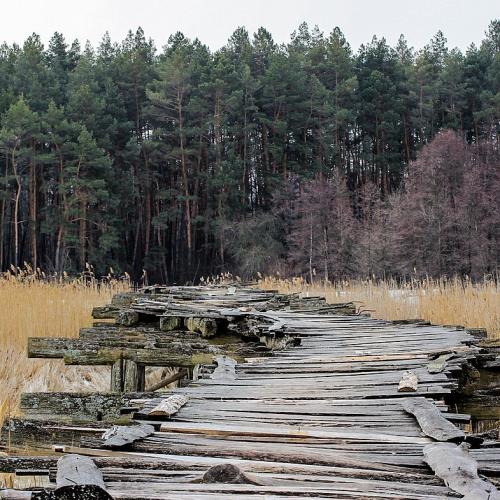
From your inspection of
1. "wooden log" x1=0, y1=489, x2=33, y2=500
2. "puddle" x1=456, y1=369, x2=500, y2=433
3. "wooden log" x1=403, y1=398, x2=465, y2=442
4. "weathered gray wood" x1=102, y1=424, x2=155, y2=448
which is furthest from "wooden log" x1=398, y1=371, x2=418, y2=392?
"wooden log" x1=0, y1=489, x2=33, y2=500

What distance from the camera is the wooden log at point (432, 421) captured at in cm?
258

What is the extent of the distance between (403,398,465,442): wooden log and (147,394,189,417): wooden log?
1.05 m

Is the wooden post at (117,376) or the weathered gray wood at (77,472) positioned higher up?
the weathered gray wood at (77,472)

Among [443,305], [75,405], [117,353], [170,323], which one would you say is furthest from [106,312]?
[75,405]

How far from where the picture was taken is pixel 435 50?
43750mm

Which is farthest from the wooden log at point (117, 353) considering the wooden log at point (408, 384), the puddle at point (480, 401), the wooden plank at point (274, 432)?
the wooden plank at point (274, 432)

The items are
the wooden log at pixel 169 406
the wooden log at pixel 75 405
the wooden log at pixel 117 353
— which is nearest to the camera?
the wooden log at pixel 169 406

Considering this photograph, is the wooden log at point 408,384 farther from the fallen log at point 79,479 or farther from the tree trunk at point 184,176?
the tree trunk at point 184,176

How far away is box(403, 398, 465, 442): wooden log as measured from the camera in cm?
258

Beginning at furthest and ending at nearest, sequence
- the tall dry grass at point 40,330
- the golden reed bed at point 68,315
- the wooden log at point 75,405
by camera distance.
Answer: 1. the golden reed bed at point 68,315
2. the tall dry grass at point 40,330
3. the wooden log at point 75,405

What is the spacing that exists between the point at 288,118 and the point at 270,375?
35532 millimetres

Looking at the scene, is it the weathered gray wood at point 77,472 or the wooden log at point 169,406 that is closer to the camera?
the weathered gray wood at point 77,472

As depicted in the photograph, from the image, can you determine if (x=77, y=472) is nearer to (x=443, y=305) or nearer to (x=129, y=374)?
(x=129, y=374)

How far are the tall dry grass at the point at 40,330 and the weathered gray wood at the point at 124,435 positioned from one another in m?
3.61
